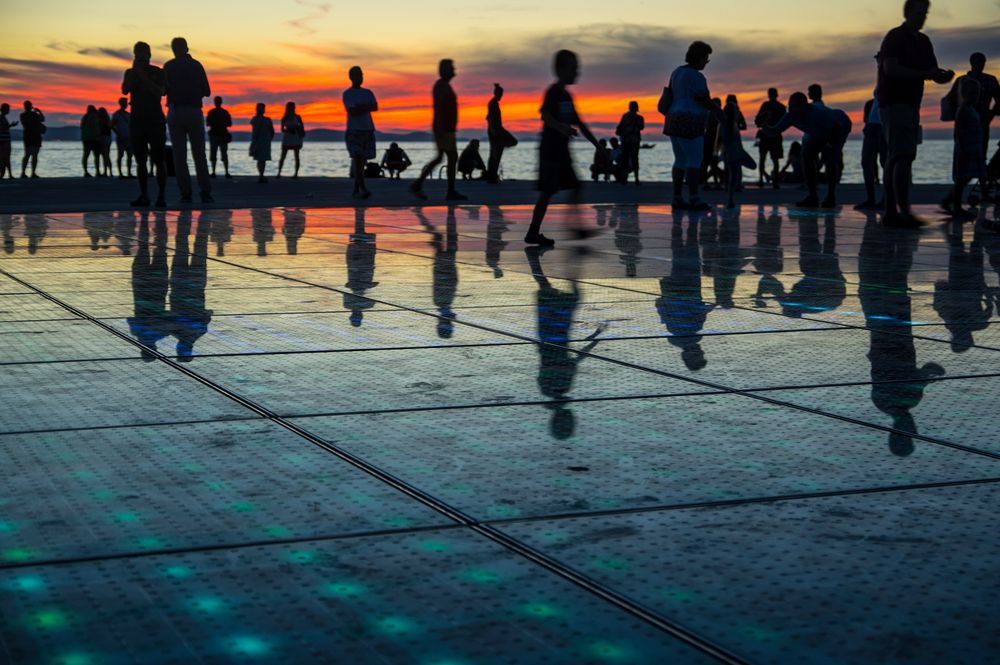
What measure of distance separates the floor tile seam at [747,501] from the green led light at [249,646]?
0.84 metres

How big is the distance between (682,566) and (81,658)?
48.0 inches

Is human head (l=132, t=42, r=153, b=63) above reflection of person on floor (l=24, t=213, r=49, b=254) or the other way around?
above

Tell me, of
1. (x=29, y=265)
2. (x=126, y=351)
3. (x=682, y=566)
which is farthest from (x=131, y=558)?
(x=29, y=265)

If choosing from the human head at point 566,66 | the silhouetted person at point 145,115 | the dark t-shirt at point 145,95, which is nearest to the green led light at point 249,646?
the human head at point 566,66

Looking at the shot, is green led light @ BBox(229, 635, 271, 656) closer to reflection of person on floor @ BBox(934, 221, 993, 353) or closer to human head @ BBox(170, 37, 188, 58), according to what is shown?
reflection of person on floor @ BBox(934, 221, 993, 353)

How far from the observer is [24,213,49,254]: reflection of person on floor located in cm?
1135

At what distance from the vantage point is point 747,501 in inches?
136

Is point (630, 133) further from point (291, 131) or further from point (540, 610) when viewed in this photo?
point (540, 610)

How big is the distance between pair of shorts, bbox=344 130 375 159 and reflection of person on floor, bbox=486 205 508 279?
142 inches

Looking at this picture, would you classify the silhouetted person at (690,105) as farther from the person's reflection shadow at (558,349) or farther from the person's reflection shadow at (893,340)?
the person's reflection shadow at (558,349)

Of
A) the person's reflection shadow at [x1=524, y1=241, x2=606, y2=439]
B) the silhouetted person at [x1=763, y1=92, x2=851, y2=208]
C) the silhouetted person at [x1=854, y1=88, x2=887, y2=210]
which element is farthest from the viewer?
the silhouetted person at [x1=763, y1=92, x2=851, y2=208]

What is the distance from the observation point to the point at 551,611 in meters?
2.68

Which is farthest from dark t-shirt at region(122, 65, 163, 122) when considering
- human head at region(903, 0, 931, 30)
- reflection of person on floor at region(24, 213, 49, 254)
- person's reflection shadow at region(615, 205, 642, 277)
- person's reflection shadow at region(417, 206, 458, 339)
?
human head at region(903, 0, 931, 30)

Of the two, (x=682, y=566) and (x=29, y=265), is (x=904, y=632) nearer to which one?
(x=682, y=566)
